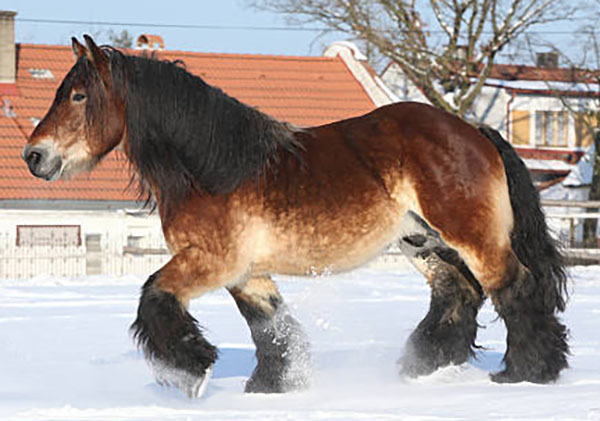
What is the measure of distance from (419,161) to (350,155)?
42 centimetres

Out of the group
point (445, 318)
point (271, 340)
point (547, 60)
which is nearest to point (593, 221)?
point (547, 60)

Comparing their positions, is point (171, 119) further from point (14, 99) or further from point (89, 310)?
point (14, 99)

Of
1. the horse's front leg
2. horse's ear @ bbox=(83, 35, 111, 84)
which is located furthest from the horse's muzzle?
the horse's front leg

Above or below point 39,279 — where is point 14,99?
above

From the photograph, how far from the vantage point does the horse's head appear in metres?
5.30

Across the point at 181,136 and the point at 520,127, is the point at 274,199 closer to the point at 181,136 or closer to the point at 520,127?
the point at 181,136

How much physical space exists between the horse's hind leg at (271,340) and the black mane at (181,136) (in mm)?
811

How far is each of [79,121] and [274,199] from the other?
1.18m

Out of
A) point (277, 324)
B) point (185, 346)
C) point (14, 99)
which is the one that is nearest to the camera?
point (185, 346)

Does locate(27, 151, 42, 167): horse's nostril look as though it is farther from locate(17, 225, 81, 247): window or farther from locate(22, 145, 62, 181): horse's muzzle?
locate(17, 225, 81, 247): window

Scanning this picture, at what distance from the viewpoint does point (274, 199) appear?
5.39 m

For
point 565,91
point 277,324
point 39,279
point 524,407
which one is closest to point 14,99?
point 39,279

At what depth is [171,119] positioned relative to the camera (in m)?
5.40

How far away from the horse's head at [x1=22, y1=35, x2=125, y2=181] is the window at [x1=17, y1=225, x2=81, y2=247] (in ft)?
45.7
